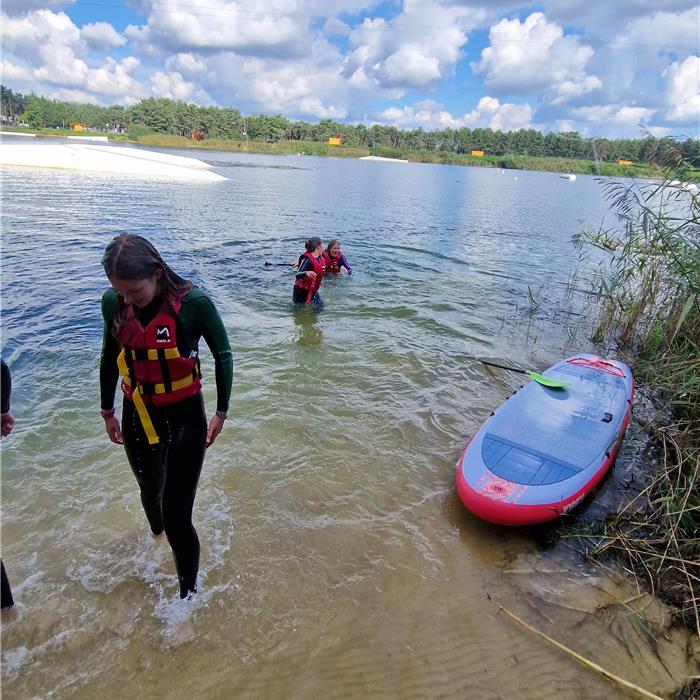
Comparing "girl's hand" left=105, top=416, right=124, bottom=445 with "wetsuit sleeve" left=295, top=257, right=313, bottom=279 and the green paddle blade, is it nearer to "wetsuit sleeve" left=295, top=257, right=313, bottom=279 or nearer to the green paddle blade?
the green paddle blade

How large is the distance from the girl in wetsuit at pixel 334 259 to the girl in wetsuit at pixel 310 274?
146 centimetres

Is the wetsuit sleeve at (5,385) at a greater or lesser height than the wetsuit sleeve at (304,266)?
greater

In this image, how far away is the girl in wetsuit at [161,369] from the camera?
2303mm

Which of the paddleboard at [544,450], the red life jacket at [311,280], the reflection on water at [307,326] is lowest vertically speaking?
the reflection on water at [307,326]

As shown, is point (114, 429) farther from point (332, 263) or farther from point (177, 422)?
point (332, 263)

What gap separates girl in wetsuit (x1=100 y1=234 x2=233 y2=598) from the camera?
230cm

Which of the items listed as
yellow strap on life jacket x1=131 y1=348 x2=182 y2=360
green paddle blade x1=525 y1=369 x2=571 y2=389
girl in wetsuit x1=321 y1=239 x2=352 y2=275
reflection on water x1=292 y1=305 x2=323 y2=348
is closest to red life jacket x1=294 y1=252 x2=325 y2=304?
reflection on water x1=292 y1=305 x2=323 y2=348

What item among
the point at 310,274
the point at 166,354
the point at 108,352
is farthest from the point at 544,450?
the point at 310,274

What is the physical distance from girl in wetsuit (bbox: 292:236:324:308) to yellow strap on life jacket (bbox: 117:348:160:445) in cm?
632

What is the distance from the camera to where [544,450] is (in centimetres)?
449

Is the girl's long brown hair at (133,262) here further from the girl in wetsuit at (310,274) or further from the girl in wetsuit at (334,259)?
the girl in wetsuit at (334,259)

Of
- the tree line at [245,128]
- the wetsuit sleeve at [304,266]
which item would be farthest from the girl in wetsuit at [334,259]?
the tree line at [245,128]

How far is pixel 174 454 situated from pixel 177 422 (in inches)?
7.2

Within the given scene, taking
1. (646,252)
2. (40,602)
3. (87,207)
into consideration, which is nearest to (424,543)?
(40,602)
